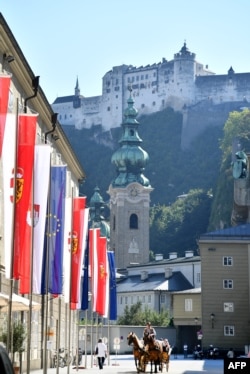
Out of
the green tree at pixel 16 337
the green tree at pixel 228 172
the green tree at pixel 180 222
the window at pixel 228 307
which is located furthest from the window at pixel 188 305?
the green tree at pixel 180 222

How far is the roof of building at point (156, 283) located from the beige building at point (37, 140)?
2656 inches

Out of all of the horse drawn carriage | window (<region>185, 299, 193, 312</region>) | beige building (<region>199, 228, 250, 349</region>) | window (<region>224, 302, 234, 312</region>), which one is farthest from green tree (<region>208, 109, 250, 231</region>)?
the horse drawn carriage

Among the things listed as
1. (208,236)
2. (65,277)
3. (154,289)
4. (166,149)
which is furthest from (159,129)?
(65,277)

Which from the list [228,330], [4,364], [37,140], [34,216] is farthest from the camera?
[228,330]

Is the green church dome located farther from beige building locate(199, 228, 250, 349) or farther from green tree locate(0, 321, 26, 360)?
green tree locate(0, 321, 26, 360)

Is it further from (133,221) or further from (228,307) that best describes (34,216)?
(133,221)

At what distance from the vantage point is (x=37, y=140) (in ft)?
118

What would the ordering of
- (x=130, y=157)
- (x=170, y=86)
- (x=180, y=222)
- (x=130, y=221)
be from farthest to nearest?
(x=170, y=86) < (x=180, y=222) < (x=130, y=157) < (x=130, y=221)

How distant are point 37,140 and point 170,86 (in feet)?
522

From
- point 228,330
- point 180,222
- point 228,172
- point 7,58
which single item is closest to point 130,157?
point 228,172

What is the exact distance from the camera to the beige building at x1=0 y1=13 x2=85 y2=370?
28.3 meters

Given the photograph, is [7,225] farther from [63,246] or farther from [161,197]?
[161,197]

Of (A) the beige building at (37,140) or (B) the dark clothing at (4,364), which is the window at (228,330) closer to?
(A) the beige building at (37,140)

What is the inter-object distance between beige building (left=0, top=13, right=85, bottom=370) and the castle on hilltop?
14504 centimetres
